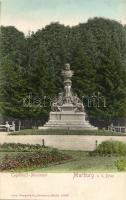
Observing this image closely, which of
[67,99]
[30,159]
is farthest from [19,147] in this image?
[67,99]

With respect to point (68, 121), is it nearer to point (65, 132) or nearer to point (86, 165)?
point (65, 132)

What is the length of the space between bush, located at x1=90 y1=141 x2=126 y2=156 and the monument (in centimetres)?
11

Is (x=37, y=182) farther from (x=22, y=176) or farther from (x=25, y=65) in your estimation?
(x=25, y=65)

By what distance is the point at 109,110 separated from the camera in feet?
10.1

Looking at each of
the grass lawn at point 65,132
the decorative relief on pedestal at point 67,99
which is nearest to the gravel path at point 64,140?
the grass lawn at point 65,132

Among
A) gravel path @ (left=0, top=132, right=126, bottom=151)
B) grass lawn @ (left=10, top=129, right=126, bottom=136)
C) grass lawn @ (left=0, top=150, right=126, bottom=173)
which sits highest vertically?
grass lawn @ (left=10, top=129, right=126, bottom=136)

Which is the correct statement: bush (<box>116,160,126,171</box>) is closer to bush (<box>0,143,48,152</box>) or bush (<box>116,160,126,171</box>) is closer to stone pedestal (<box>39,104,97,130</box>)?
stone pedestal (<box>39,104,97,130</box>)

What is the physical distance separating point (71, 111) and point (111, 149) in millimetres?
259

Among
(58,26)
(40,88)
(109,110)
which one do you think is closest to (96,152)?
(109,110)

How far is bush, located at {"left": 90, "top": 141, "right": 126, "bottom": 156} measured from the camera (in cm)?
300

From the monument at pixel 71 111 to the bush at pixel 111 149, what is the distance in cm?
11

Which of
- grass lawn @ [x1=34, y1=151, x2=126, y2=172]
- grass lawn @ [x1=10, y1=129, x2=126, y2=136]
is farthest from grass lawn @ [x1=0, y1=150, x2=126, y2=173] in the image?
grass lawn @ [x1=10, y1=129, x2=126, y2=136]

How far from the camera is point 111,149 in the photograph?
9.89 ft

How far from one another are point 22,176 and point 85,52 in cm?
63
